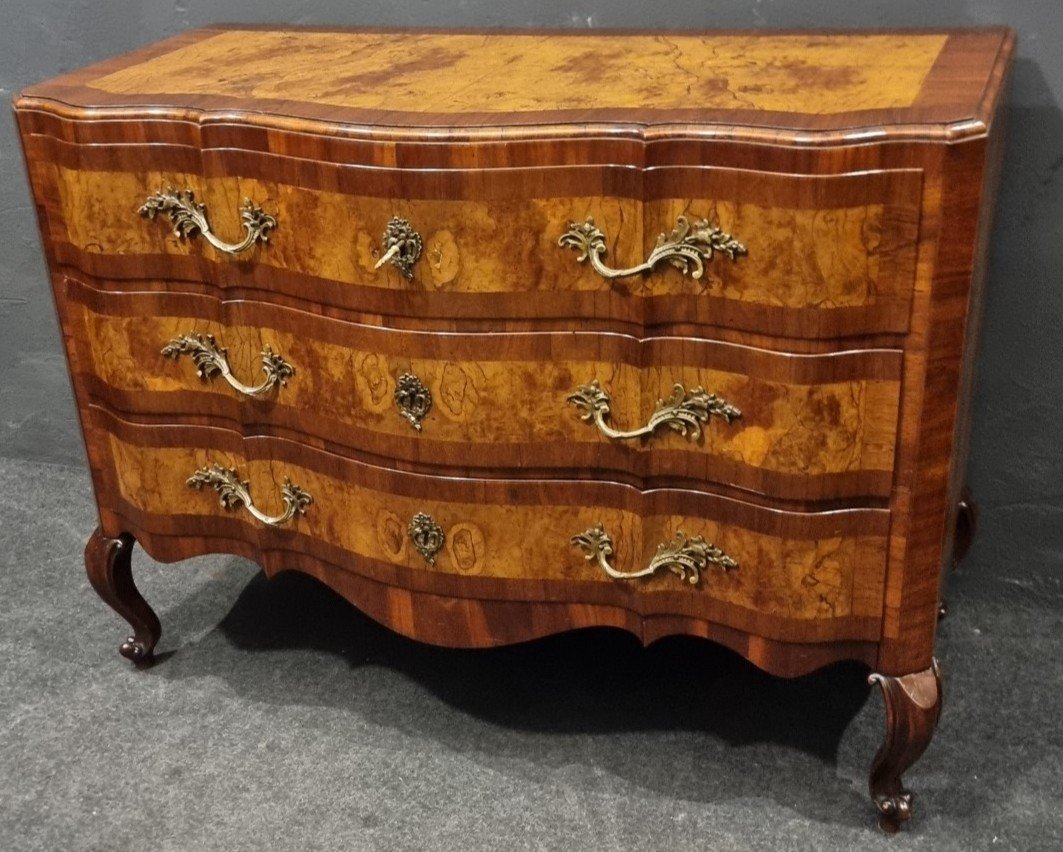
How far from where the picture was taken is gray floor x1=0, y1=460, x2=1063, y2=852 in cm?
160

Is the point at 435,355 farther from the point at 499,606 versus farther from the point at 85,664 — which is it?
the point at 85,664

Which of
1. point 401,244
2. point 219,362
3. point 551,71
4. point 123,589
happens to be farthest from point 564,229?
point 123,589

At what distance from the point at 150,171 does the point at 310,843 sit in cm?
80

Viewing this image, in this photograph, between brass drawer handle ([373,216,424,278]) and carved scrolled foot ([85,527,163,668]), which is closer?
brass drawer handle ([373,216,424,278])

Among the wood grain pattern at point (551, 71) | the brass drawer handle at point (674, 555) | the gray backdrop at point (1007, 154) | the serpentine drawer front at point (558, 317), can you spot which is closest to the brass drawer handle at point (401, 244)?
the serpentine drawer front at point (558, 317)

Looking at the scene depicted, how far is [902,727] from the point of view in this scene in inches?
58.8

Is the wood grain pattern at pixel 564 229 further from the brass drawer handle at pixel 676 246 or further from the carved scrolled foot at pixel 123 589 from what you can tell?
the carved scrolled foot at pixel 123 589

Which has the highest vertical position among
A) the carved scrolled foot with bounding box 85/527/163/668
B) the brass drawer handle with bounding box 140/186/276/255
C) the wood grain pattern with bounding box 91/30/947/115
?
the wood grain pattern with bounding box 91/30/947/115

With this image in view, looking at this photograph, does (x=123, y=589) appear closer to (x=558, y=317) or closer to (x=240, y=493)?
(x=240, y=493)

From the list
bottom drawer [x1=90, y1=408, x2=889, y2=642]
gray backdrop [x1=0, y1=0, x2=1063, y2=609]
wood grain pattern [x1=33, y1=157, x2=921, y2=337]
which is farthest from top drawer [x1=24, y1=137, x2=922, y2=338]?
gray backdrop [x1=0, y1=0, x2=1063, y2=609]

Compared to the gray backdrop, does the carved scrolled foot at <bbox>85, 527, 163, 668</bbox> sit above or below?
below

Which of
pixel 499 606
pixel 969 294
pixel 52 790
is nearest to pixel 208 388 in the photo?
pixel 499 606

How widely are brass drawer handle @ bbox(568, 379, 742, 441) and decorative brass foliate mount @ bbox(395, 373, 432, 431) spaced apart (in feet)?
0.54

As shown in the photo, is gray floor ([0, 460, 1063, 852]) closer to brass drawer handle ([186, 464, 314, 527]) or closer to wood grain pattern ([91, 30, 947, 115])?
brass drawer handle ([186, 464, 314, 527])
